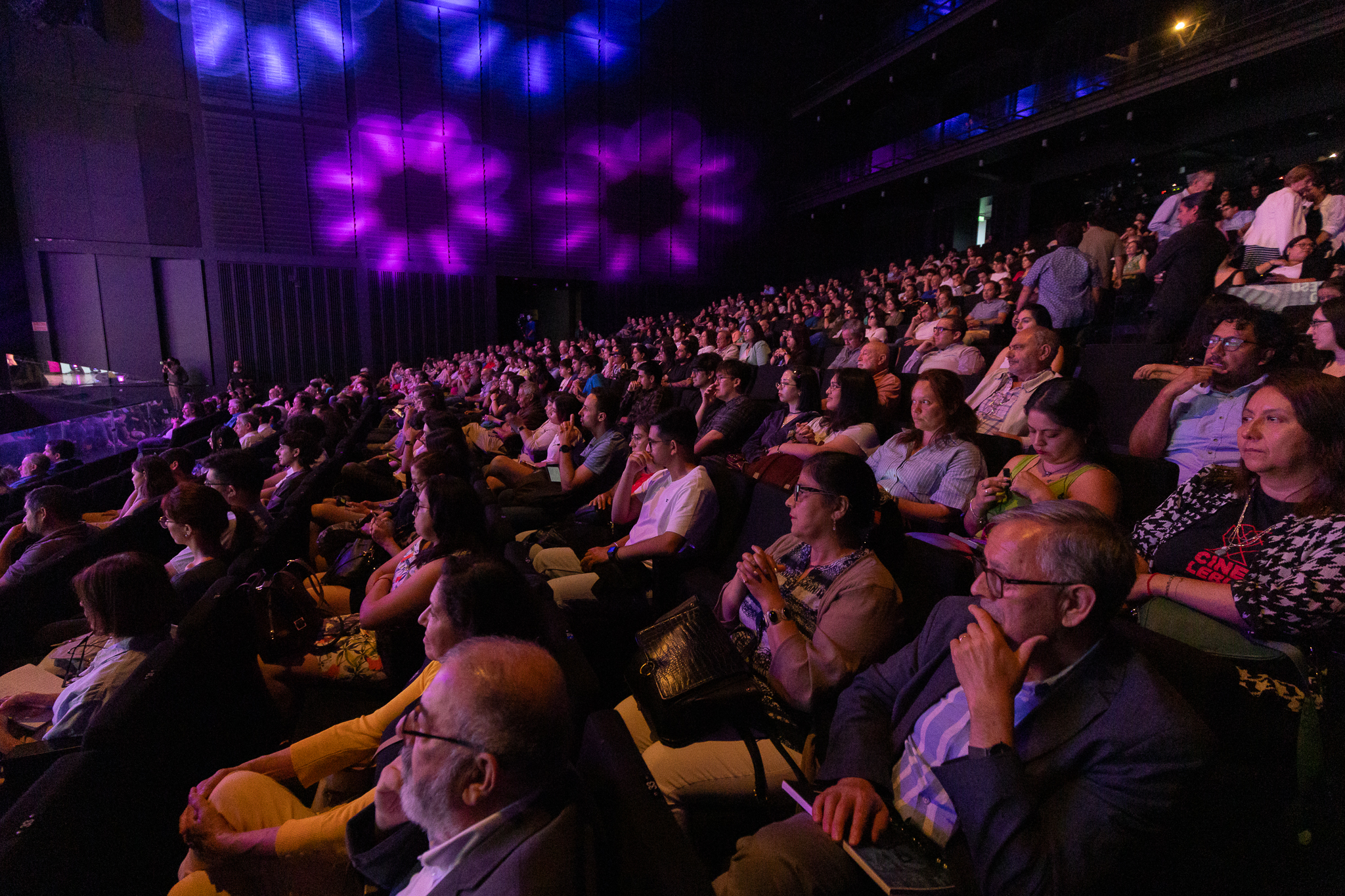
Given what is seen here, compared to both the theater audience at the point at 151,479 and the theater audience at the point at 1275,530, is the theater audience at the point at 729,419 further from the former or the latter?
the theater audience at the point at 151,479

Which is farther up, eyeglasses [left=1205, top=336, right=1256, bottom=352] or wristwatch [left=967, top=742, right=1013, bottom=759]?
eyeglasses [left=1205, top=336, right=1256, bottom=352]

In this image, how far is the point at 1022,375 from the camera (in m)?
2.99

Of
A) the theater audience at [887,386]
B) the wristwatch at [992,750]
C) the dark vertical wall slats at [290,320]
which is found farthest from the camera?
the dark vertical wall slats at [290,320]

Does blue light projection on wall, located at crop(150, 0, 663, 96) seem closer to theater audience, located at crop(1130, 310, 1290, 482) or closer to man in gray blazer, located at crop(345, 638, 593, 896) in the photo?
theater audience, located at crop(1130, 310, 1290, 482)

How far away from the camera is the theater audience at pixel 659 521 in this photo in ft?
8.35

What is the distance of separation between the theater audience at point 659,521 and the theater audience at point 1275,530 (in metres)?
1.45

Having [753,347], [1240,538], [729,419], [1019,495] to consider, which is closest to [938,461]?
[1019,495]

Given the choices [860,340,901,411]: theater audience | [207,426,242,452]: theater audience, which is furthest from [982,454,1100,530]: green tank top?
[207,426,242,452]: theater audience

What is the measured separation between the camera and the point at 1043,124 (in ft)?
35.7

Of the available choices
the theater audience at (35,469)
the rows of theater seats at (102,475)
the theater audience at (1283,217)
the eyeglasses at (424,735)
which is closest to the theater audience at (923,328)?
the theater audience at (1283,217)

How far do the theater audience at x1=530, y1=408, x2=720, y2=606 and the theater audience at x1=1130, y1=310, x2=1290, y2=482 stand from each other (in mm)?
1706

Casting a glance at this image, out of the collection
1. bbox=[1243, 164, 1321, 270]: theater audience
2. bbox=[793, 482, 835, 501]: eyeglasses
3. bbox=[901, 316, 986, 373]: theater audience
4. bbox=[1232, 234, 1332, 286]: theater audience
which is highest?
bbox=[1243, 164, 1321, 270]: theater audience

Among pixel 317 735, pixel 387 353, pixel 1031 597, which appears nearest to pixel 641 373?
pixel 317 735

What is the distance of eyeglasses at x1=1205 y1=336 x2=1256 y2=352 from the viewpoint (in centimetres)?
215
